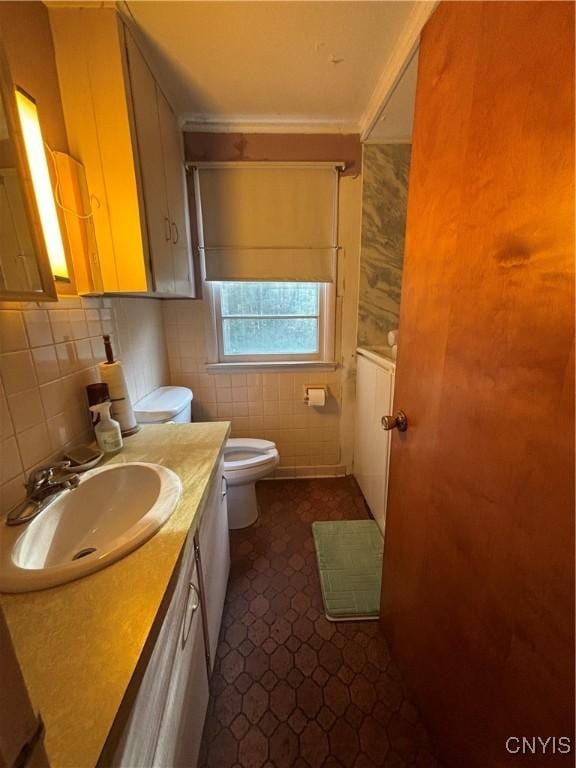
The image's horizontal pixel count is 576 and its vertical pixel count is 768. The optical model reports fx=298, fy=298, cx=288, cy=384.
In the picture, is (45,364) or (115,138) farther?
(115,138)

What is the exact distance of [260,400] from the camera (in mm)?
2148

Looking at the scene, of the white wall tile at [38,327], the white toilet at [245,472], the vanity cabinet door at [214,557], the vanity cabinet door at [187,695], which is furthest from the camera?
the white toilet at [245,472]

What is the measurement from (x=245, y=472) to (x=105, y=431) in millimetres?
795

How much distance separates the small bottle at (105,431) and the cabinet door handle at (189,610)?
0.53m

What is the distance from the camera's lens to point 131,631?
46 cm

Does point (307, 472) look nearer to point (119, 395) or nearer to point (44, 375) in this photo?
point (119, 395)

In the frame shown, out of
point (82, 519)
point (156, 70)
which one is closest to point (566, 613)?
point (82, 519)

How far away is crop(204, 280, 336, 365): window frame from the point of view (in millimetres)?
2006

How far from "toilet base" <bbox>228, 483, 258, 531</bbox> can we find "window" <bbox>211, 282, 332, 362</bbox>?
2.89 ft

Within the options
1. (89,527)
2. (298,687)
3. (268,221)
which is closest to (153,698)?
(89,527)

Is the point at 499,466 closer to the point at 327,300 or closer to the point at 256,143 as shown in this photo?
the point at 327,300

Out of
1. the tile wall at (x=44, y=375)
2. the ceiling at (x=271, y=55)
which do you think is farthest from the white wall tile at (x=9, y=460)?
the ceiling at (x=271, y=55)

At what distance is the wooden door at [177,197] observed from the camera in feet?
4.67

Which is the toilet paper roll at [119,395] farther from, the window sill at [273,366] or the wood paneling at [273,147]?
the wood paneling at [273,147]
